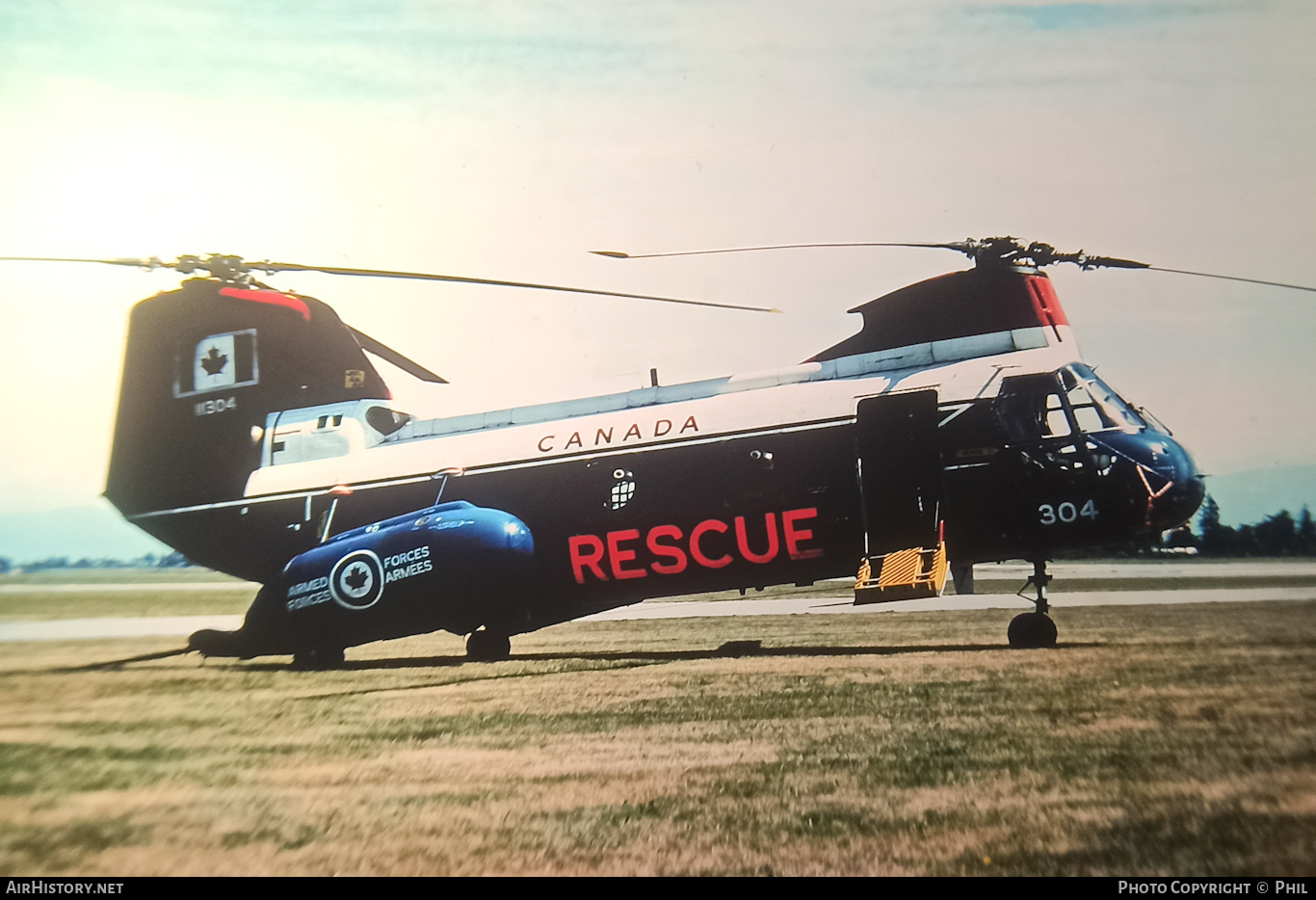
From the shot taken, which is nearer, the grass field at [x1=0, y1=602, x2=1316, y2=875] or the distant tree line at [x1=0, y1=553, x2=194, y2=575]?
the grass field at [x1=0, y1=602, x2=1316, y2=875]

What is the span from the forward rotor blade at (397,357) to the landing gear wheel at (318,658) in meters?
2.13

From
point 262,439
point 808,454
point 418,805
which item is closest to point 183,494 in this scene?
A: point 262,439

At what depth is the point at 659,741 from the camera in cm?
619

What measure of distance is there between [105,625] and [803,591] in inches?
207

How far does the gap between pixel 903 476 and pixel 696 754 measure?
246cm

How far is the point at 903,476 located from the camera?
7113 mm

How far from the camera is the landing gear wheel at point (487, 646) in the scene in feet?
24.7

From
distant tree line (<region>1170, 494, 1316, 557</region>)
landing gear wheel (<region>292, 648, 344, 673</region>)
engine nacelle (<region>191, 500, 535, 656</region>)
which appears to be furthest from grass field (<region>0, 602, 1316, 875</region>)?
distant tree line (<region>1170, 494, 1316, 557</region>)

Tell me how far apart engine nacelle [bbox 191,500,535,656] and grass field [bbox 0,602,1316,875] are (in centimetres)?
19

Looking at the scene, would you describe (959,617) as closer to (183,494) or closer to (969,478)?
(969,478)

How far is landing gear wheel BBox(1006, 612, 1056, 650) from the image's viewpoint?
7055 mm

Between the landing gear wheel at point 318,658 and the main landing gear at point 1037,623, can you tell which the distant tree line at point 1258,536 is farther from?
the landing gear wheel at point 318,658

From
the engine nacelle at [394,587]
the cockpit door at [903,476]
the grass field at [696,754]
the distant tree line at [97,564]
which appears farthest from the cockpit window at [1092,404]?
the distant tree line at [97,564]

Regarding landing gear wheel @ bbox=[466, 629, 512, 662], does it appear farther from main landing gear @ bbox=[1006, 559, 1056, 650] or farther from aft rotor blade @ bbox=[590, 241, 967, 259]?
main landing gear @ bbox=[1006, 559, 1056, 650]
